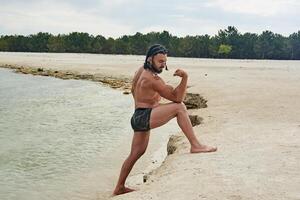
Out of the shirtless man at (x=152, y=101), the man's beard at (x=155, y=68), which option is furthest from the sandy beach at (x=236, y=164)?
the man's beard at (x=155, y=68)

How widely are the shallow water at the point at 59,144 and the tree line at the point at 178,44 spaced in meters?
116

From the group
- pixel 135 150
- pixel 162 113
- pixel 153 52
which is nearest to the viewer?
pixel 153 52

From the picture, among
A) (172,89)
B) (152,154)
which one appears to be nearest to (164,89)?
(172,89)

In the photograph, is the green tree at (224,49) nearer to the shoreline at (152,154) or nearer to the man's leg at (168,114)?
the shoreline at (152,154)

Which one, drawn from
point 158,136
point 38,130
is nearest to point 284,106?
point 158,136

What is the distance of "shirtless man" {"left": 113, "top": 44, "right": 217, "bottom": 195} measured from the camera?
747 centimetres

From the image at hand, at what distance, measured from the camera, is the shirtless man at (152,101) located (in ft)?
24.5

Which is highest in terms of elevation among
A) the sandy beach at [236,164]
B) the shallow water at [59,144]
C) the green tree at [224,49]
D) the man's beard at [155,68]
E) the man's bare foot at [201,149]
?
the green tree at [224,49]

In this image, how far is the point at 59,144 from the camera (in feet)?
43.3

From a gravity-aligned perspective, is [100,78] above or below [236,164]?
below

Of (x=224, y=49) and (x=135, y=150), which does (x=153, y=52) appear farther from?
(x=224, y=49)

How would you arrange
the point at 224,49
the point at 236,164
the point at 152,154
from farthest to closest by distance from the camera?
the point at 224,49 < the point at 152,154 < the point at 236,164

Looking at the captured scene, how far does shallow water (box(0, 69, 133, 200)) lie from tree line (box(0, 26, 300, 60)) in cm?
11626

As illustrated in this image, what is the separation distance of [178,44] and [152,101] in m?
140
